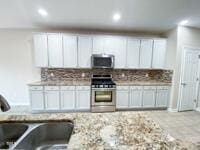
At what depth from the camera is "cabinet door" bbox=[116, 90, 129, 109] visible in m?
4.37

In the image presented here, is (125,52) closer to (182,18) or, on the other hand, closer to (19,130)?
(182,18)

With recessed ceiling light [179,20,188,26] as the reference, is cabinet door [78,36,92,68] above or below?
below

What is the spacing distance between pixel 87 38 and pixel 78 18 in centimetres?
68

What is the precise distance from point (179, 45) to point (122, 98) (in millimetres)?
2393

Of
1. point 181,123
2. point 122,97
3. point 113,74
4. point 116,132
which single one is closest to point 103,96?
point 122,97

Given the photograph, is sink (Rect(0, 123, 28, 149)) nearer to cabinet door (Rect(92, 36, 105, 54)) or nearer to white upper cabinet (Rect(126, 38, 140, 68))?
cabinet door (Rect(92, 36, 105, 54))

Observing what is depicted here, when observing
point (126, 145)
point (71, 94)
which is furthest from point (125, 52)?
point (126, 145)

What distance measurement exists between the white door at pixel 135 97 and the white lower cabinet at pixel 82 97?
139 cm

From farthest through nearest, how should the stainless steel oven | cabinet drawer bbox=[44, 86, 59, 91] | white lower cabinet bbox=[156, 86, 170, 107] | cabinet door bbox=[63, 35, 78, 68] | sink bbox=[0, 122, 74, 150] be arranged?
white lower cabinet bbox=[156, 86, 170, 107] → cabinet door bbox=[63, 35, 78, 68] → the stainless steel oven → cabinet drawer bbox=[44, 86, 59, 91] → sink bbox=[0, 122, 74, 150]

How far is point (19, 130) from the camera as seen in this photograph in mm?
1423

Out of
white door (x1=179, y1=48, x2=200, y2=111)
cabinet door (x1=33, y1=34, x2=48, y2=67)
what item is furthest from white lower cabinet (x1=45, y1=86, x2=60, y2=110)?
white door (x1=179, y1=48, x2=200, y2=111)

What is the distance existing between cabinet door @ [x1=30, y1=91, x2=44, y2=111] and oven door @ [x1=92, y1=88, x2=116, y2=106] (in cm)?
153

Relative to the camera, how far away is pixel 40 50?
4227 mm

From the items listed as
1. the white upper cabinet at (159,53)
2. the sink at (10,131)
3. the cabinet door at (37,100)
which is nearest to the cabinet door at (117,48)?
the white upper cabinet at (159,53)
